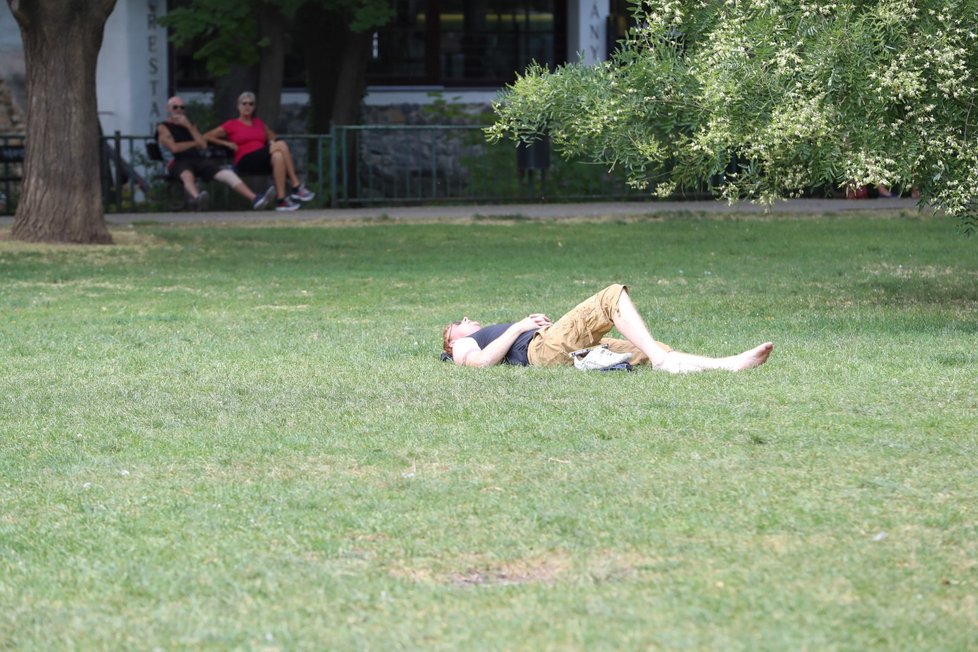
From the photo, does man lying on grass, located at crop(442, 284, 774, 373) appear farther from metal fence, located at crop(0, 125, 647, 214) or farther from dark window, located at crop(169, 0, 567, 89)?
dark window, located at crop(169, 0, 567, 89)

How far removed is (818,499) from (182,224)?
48.7ft

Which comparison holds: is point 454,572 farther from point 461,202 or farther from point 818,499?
point 461,202

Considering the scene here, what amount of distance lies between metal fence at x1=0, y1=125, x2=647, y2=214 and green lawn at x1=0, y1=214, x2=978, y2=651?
33.9ft

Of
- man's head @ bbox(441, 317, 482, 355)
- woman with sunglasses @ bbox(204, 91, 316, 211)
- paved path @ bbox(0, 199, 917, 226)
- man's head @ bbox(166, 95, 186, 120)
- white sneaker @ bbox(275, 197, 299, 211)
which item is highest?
man's head @ bbox(166, 95, 186, 120)

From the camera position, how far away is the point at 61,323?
35.0ft

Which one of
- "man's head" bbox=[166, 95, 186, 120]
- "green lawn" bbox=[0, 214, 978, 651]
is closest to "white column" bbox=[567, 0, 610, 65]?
"man's head" bbox=[166, 95, 186, 120]

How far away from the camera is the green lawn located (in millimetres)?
4312

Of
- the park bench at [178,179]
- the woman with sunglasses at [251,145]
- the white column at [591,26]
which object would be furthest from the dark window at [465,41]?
the woman with sunglasses at [251,145]

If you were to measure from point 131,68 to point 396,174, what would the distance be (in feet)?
20.6

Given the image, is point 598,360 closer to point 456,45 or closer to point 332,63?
point 332,63

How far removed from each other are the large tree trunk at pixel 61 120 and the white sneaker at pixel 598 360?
9.23 metres

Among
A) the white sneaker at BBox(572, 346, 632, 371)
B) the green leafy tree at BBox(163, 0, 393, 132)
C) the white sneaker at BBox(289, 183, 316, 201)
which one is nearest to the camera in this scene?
the white sneaker at BBox(572, 346, 632, 371)

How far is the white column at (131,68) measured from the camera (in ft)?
84.6

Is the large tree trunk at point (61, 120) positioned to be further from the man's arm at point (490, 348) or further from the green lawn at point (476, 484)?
the man's arm at point (490, 348)
